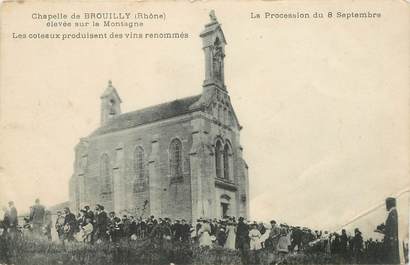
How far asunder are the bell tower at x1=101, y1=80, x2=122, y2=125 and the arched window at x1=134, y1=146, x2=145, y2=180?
1.42m

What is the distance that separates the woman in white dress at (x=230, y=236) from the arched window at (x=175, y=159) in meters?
2.15

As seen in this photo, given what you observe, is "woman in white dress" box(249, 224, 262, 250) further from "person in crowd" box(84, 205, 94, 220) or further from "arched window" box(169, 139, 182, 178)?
"person in crowd" box(84, 205, 94, 220)

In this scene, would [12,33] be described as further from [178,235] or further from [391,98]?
[391,98]

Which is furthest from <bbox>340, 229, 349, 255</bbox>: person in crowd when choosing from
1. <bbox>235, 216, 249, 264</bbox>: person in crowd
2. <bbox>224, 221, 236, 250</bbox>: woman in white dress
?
<bbox>224, 221, 236, 250</bbox>: woman in white dress

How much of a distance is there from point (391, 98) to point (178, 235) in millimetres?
6432

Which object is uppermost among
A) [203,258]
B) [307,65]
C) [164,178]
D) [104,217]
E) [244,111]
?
[307,65]

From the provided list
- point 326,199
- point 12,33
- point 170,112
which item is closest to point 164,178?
point 170,112

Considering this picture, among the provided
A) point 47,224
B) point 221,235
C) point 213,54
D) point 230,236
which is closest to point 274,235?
point 230,236

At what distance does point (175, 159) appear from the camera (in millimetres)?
16781

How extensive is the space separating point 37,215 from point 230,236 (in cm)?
500

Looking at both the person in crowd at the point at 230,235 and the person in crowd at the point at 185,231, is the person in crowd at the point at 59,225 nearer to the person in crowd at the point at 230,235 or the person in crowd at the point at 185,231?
the person in crowd at the point at 185,231

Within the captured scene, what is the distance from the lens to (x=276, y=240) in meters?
13.8

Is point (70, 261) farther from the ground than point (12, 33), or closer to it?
closer to it

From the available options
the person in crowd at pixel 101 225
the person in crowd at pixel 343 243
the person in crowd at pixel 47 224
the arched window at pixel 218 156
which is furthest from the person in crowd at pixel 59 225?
the person in crowd at pixel 343 243
